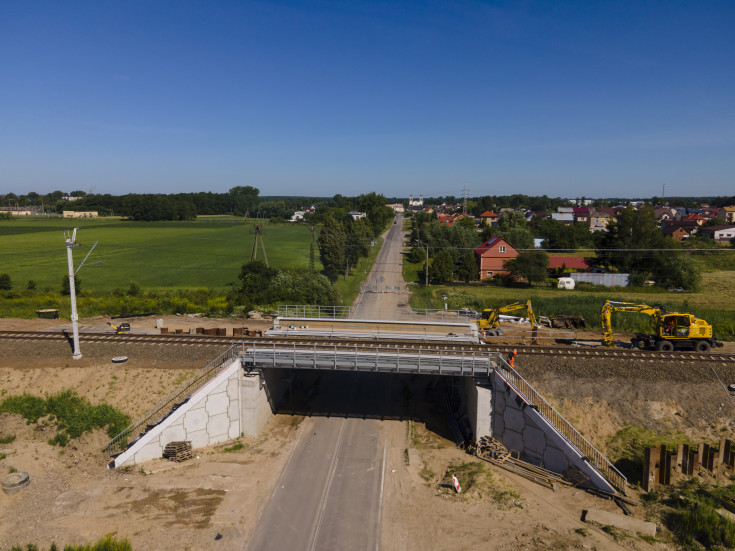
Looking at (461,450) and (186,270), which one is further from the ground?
(186,270)

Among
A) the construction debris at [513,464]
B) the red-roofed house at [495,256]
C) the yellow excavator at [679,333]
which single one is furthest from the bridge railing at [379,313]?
the red-roofed house at [495,256]

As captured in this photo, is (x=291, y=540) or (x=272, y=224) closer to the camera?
(x=291, y=540)

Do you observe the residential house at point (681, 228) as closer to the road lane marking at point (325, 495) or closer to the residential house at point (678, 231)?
the residential house at point (678, 231)

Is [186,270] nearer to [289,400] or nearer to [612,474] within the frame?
[289,400]

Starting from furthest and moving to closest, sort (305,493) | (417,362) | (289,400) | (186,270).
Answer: (186,270) → (289,400) → (417,362) → (305,493)

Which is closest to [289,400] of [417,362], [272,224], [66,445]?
[417,362]

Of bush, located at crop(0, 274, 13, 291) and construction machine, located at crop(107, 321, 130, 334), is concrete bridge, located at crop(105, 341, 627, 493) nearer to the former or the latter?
construction machine, located at crop(107, 321, 130, 334)

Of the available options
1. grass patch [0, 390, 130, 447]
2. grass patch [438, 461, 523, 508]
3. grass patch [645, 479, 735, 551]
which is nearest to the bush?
grass patch [0, 390, 130, 447]
